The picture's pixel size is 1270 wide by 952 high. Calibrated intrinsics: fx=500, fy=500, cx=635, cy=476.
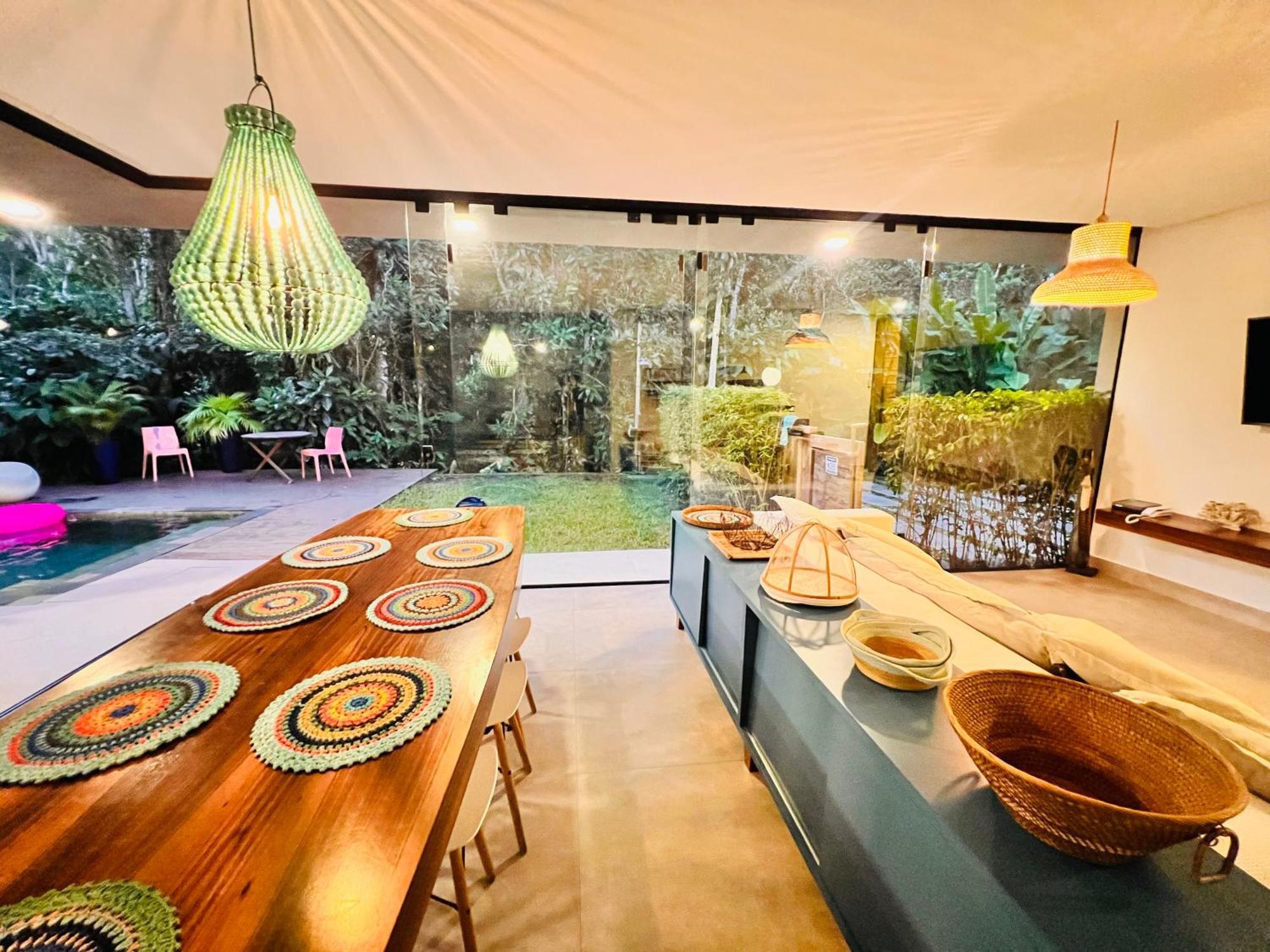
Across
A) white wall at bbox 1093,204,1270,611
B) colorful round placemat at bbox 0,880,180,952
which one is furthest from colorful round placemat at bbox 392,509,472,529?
white wall at bbox 1093,204,1270,611

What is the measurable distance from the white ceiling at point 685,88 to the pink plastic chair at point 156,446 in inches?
188

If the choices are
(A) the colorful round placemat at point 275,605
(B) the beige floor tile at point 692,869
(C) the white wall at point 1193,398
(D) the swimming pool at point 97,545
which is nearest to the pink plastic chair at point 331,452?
(D) the swimming pool at point 97,545

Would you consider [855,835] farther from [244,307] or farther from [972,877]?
[244,307]

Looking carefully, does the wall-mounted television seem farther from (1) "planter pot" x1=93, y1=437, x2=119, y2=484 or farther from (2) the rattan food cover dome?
(1) "planter pot" x1=93, y1=437, x2=119, y2=484

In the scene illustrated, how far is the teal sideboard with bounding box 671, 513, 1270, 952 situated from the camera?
67 cm

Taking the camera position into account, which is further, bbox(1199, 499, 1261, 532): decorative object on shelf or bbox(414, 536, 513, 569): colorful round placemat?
bbox(1199, 499, 1261, 532): decorative object on shelf

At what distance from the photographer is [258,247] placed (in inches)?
53.1

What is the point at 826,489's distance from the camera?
427 cm

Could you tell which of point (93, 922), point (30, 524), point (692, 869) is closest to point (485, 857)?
point (692, 869)

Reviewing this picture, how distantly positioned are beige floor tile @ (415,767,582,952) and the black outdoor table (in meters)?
6.43

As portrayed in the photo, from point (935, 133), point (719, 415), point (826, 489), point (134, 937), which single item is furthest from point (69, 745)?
point (826, 489)

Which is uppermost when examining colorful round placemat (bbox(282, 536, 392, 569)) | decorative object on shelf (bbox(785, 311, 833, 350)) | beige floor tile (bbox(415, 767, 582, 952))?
decorative object on shelf (bbox(785, 311, 833, 350))

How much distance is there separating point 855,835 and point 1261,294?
462cm

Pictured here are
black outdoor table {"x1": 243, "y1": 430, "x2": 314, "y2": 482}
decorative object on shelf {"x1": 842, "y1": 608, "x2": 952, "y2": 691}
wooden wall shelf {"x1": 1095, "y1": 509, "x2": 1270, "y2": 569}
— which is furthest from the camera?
Result: black outdoor table {"x1": 243, "y1": 430, "x2": 314, "y2": 482}
